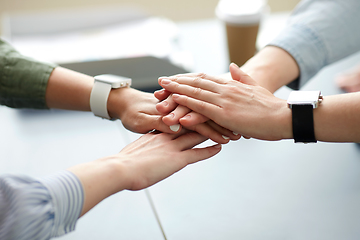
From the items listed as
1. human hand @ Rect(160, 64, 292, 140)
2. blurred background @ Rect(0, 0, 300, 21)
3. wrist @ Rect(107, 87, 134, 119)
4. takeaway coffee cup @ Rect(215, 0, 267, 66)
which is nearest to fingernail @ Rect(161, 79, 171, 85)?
human hand @ Rect(160, 64, 292, 140)

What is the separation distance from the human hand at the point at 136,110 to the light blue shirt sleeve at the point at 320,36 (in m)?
0.42

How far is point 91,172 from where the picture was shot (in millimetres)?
634

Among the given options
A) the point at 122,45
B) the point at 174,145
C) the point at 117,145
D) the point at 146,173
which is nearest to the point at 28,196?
the point at 146,173

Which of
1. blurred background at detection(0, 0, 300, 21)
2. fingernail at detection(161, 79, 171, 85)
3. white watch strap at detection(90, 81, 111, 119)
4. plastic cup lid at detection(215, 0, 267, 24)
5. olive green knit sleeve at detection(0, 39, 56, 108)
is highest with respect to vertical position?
blurred background at detection(0, 0, 300, 21)

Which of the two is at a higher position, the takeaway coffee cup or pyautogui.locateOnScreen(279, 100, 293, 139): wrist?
the takeaway coffee cup

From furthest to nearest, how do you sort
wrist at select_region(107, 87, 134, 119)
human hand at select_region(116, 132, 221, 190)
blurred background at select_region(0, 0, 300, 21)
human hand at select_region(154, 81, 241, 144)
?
blurred background at select_region(0, 0, 300, 21), wrist at select_region(107, 87, 134, 119), human hand at select_region(154, 81, 241, 144), human hand at select_region(116, 132, 221, 190)

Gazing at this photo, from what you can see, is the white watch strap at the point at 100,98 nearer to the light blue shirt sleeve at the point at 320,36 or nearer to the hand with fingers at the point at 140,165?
the hand with fingers at the point at 140,165

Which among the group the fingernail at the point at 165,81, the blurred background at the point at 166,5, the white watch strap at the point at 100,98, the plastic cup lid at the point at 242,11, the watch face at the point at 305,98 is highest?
the blurred background at the point at 166,5

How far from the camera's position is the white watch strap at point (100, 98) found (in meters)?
Result: 0.92

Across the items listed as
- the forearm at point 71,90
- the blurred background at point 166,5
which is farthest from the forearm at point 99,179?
the blurred background at point 166,5

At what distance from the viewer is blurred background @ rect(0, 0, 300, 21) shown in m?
2.93

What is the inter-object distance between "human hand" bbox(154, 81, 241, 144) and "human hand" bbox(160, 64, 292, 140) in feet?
0.06

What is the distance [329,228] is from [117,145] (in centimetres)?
56

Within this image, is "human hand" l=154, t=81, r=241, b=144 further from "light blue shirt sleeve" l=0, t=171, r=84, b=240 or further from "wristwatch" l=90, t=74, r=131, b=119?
"light blue shirt sleeve" l=0, t=171, r=84, b=240
